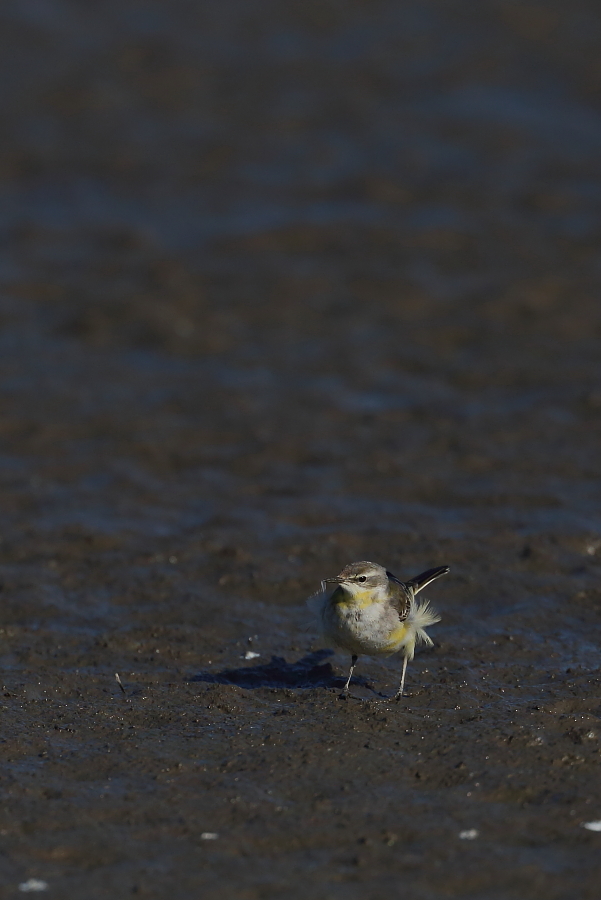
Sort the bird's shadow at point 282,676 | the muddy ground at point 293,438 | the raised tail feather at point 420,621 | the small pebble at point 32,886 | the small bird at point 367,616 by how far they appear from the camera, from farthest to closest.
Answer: the bird's shadow at point 282,676, the raised tail feather at point 420,621, the small bird at point 367,616, the muddy ground at point 293,438, the small pebble at point 32,886

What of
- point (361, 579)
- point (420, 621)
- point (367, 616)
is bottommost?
point (420, 621)

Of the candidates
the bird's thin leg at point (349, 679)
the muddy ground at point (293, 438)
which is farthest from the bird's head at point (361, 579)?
the muddy ground at point (293, 438)

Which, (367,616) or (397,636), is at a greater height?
(367,616)

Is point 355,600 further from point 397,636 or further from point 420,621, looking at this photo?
point 420,621

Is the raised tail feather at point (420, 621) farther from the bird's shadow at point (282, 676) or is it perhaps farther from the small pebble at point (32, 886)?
the small pebble at point (32, 886)

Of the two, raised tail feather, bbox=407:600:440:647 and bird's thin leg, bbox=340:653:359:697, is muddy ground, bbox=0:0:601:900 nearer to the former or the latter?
bird's thin leg, bbox=340:653:359:697

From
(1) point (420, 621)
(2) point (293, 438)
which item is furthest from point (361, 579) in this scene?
(2) point (293, 438)

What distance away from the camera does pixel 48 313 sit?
17328 millimetres

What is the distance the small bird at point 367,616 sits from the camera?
905cm

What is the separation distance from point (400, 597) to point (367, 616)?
0.48m

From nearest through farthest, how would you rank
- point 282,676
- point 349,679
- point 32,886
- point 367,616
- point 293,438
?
point 32,886 < point 367,616 < point 349,679 < point 282,676 < point 293,438

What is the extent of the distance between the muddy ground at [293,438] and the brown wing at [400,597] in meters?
0.59

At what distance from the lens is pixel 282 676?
32.2 feet

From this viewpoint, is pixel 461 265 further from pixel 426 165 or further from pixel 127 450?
pixel 127 450
